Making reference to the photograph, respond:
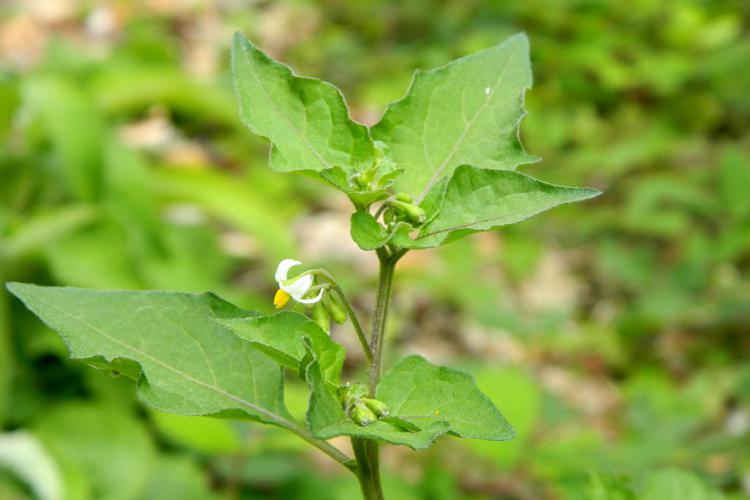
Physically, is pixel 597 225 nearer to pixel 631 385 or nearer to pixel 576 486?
pixel 631 385

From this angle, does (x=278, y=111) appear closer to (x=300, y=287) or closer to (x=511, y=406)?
(x=300, y=287)

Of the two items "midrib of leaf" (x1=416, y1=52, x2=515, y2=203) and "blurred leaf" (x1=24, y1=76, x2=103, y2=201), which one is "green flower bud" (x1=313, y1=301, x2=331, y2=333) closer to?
"midrib of leaf" (x1=416, y1=52, x2=515, y2=203)

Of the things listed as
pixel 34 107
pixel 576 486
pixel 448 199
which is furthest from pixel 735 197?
pixel 448 199

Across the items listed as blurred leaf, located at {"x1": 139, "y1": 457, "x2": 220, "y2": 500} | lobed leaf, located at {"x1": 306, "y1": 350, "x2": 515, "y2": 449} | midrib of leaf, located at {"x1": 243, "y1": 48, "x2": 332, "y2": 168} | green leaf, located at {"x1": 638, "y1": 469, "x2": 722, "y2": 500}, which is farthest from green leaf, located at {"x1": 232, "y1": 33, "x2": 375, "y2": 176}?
blurred leaf, located at {"x1": 139, "y1": 457, "x2": 220, "y2": 500}

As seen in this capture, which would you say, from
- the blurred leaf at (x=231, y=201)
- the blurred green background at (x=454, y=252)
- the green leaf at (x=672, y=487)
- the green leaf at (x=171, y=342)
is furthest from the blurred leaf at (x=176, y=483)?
the green leaf at (x=171, y=342)

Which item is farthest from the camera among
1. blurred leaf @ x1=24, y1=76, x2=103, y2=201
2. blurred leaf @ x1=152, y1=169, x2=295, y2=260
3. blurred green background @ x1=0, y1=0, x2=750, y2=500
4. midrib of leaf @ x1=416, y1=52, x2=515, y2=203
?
blurred leaf @ x1=152, y1=169, x2=295, y2=260
